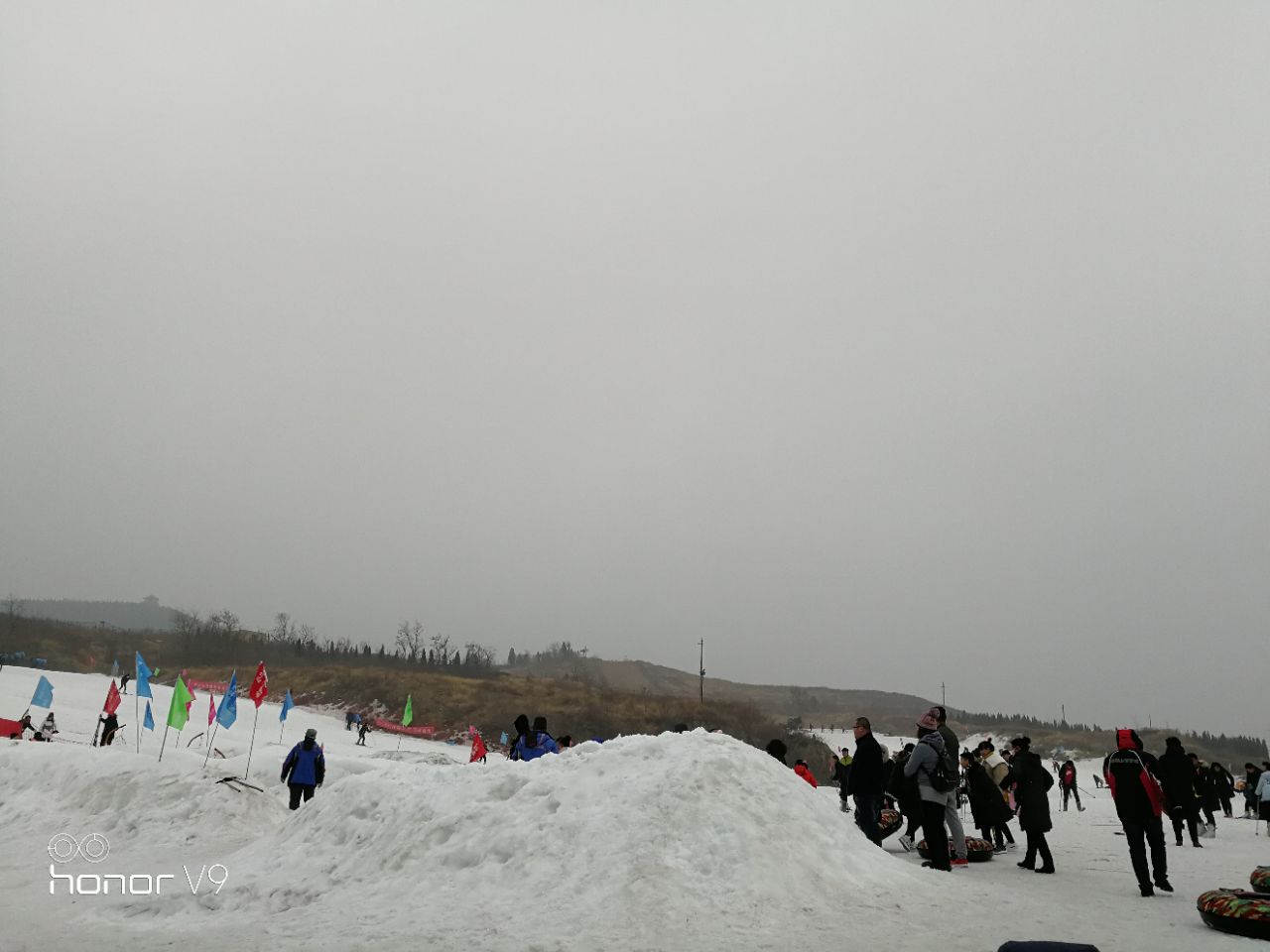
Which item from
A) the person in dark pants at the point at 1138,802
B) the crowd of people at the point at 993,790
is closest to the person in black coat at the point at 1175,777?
the crowd of people at the point at 993,790

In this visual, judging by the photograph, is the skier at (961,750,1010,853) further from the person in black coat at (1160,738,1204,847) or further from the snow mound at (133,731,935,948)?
the snow mound at (133,731,935,948)

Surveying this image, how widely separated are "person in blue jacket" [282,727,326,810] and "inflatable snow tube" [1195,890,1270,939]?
13570 mm

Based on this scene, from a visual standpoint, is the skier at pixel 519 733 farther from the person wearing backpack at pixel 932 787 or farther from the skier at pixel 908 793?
the person wearing backpack at pixel 932 787

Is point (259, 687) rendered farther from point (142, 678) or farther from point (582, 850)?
point (582, 850)

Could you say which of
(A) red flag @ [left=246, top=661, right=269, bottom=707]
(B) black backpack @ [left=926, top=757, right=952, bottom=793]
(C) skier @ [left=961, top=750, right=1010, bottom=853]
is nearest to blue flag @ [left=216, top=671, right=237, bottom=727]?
(A) red flag @ [left=246, top=661, right=269, bottom=707]

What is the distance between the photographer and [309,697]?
2785 inches

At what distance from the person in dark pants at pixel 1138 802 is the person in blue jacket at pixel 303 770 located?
1309cm

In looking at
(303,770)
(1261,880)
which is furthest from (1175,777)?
(303,770)

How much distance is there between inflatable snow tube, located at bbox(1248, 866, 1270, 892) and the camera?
945 centimetres

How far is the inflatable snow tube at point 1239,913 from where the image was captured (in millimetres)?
7723

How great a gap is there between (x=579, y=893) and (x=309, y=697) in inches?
2767

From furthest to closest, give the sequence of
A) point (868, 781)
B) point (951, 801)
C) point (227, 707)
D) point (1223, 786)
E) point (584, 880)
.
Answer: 1. point (1223, 786)
2. point (227, 707)
3. point (868, 781)
4. point (951, 801)
5. point (584, 880)

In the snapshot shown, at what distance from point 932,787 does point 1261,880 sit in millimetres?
3804

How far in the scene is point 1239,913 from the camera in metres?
7.86
